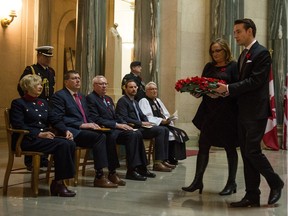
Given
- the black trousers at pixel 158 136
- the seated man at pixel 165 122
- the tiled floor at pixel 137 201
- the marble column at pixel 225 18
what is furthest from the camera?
the marble column at pixel 225 18

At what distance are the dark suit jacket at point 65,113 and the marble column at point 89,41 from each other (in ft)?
7.50

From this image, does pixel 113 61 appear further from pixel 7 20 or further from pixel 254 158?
pixel 254 158

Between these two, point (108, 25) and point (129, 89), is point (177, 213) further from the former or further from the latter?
point (108, 25)

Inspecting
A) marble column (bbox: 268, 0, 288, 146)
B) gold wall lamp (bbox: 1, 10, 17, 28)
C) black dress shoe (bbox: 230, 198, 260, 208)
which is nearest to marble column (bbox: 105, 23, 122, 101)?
gold wall lamp (bbox: 1, 10, 17, 28)

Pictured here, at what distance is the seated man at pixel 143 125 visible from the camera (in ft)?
21.7

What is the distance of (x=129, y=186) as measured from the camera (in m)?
5.48

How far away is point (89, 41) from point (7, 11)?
3.95 meters

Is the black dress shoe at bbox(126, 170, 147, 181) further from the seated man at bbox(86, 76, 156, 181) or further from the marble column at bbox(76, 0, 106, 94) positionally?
the marble column at bbox(76, 0, 106, 94)

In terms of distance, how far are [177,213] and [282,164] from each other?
4228 millimetres

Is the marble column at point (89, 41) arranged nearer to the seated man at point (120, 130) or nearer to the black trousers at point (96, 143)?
the seated man at point (120, 130)

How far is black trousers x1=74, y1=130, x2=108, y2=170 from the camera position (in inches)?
209

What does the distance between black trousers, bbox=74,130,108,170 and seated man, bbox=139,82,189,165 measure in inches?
72.5

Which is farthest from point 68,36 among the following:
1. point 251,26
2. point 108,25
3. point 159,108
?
point 251,26

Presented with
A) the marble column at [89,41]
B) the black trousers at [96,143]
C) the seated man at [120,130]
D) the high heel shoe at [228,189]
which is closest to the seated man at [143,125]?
the seated man at [120,130]
